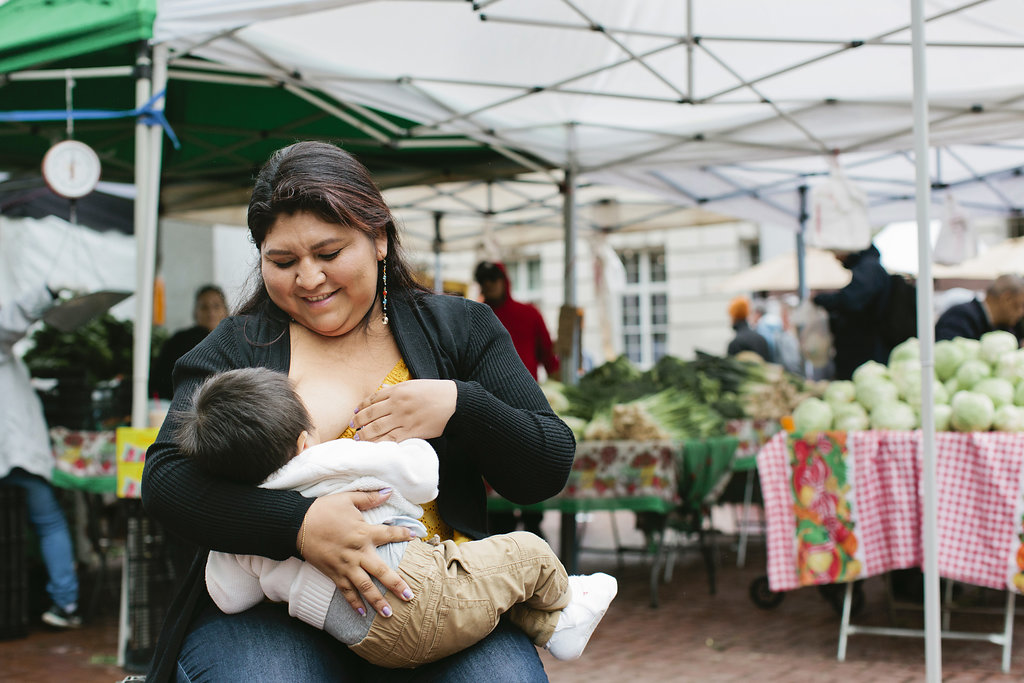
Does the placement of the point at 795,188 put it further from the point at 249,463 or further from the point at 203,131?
→ the point at 249,463

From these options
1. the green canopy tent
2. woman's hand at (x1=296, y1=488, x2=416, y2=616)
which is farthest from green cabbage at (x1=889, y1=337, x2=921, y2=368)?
woman's hand at (x1=296, y1=488, x2=416, y2=616)

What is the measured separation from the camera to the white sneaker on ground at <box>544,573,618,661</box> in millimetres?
1775

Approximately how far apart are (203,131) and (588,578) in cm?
660

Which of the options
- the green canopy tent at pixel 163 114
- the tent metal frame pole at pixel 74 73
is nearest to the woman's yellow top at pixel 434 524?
the green canopy tent at pixel 163 114

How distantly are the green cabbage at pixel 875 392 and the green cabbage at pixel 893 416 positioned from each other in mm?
36

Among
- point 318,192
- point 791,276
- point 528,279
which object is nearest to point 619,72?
point 318,192

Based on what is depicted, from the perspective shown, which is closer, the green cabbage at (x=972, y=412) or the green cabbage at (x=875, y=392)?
the green cabbage at (x=972, y=412)

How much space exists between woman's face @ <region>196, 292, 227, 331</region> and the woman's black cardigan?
5.34m

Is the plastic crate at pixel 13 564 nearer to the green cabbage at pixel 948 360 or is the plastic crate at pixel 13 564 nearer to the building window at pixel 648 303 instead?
the green cabbage at pixel 948 360

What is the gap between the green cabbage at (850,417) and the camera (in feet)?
15.9

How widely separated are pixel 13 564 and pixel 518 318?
4008 millimetres

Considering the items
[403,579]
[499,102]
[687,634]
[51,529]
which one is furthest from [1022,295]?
[51,529]

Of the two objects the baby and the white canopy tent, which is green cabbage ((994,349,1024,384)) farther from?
the baby

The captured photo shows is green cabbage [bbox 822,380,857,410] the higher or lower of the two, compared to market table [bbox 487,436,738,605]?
higher
